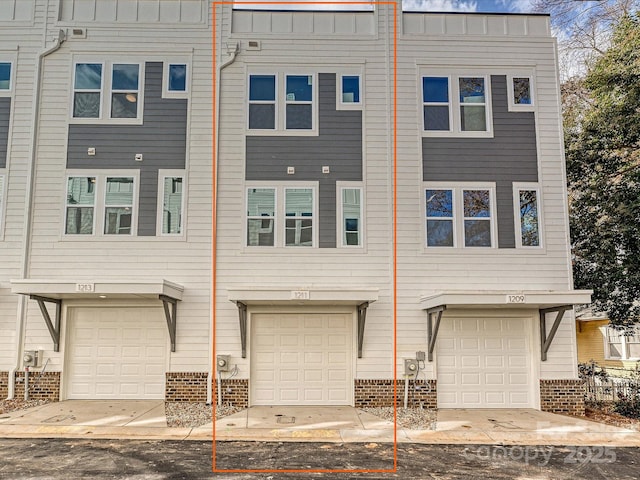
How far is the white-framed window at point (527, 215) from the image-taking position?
1145 cm

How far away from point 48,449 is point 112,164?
6187 millimetres

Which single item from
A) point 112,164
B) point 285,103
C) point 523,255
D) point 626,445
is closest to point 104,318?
point 112,164

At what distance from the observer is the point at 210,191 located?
11453 mm

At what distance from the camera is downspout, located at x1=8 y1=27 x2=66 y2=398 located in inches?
428

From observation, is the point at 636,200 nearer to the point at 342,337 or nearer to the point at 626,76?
the point at 626,76

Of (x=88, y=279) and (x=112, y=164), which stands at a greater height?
(x=112, y=164)

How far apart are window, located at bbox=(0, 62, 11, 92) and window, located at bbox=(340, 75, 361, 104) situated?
24.6ft

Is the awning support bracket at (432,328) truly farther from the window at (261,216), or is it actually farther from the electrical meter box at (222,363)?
the electrical meter box at (222,363)

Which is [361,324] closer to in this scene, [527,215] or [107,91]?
[527,215]

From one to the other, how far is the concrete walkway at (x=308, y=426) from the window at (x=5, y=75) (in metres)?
7.09

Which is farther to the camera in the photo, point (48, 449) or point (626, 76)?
point (626, 76)

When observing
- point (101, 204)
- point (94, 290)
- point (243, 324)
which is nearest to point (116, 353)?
point (94, 290)

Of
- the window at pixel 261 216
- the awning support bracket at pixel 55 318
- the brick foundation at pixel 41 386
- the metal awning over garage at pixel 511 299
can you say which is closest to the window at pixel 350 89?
the window at pixel 261 216

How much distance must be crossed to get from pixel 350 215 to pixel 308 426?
180 inches
